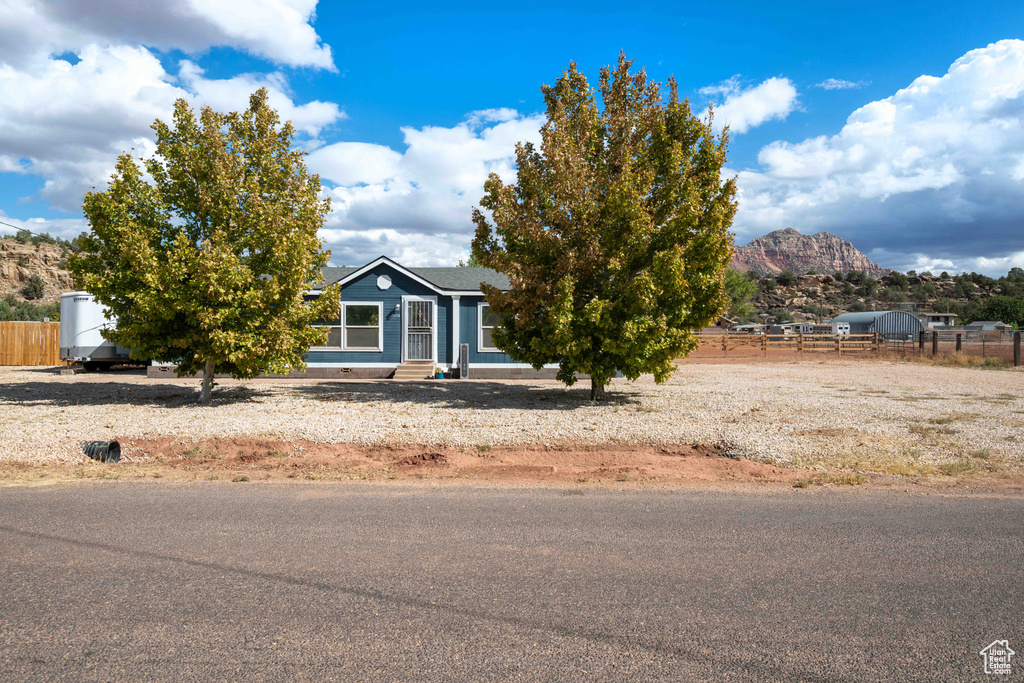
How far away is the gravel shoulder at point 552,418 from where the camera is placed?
9.12 m

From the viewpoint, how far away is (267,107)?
14.3 meters

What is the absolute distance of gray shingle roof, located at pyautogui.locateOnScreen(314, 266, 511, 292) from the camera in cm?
2163

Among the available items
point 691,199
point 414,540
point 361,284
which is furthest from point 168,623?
Result: point 361,284

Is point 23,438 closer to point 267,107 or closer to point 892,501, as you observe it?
point 267,107

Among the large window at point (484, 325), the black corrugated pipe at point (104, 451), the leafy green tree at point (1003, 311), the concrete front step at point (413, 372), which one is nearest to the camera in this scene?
the black corrugated pipe at point (104, 451)

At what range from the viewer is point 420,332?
21578 mm

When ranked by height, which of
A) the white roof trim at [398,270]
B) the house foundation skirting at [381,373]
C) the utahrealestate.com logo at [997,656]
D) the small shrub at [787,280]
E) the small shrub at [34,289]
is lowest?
the utahrealestate.com logo at [997,656]

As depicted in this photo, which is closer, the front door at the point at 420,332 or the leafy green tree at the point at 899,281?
the front door at the point at 420,332

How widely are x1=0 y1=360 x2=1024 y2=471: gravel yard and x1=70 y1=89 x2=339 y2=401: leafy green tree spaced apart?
60.6 inches

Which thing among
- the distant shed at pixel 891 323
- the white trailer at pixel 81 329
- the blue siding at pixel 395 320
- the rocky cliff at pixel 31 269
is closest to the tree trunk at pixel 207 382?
the blue siding at pixel 395 320

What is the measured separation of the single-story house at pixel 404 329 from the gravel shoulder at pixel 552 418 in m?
2.77

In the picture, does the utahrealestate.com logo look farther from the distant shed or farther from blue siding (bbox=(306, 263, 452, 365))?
the distant shed

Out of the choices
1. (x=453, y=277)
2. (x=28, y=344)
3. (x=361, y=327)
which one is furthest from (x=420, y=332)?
(x=28, y=344)

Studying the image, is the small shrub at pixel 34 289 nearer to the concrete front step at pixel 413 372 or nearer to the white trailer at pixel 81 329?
the white trailer at pixel 81 329
